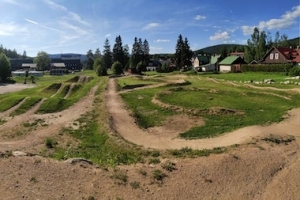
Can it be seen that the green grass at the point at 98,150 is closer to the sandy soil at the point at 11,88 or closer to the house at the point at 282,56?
the sandy soil at the point at 11,88

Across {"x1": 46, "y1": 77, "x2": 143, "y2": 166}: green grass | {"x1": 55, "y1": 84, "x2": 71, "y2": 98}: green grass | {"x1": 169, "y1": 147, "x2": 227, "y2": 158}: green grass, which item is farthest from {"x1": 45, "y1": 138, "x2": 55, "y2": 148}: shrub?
{"x1": 55, "y1": 84, "x2": 71, "y2": 98}: green grass

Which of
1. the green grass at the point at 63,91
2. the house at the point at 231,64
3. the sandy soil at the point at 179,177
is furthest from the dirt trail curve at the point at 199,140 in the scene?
the house at the point at 231,64

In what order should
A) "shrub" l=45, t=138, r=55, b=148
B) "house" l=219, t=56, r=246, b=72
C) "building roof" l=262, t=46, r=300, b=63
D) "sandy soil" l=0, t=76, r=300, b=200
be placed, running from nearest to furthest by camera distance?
1. "sandy soil" l=0, t=76, r=300, b=200
2. "shrub" l=45, t=138, r=55, b=148
3. "building roof" l=262, t=46, r=300, b=63
4. "house" l=219, t=56, r=246, b=72

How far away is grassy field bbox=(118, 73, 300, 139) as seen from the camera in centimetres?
2097

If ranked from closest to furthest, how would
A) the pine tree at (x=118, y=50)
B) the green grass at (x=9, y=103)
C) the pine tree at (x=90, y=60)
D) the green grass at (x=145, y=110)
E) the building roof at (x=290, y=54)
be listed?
the green grass at (x=145, y=110)
the green grass at (x=9, y=103)
the building roof at (x=290, y=54)
the pine tree at (x=118, y=50)
the pine tree at (x=90, y=60)

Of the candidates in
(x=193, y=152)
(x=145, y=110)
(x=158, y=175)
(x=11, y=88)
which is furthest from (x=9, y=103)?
(x=11, y=88)

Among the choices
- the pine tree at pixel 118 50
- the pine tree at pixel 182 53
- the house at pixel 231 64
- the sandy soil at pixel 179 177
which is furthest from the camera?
the pine tree at pixel 118 50

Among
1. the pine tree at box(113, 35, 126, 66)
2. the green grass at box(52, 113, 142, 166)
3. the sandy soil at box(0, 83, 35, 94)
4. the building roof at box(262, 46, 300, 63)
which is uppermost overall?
the pine tree at box(113, 35, 126, 66)

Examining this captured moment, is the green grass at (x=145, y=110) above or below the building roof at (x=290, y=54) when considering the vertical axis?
below

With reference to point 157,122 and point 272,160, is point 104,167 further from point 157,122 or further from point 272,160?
point 157,122

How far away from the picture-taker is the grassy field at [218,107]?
68.8 ft

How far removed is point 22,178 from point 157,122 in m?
13.3

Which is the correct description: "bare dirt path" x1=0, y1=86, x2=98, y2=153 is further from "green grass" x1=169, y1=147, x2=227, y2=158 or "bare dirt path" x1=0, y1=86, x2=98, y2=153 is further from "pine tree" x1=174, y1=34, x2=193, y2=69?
"pine tree" x1=174, y1=34, x2=193, y2=69

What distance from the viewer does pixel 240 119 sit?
2228 centimetres
